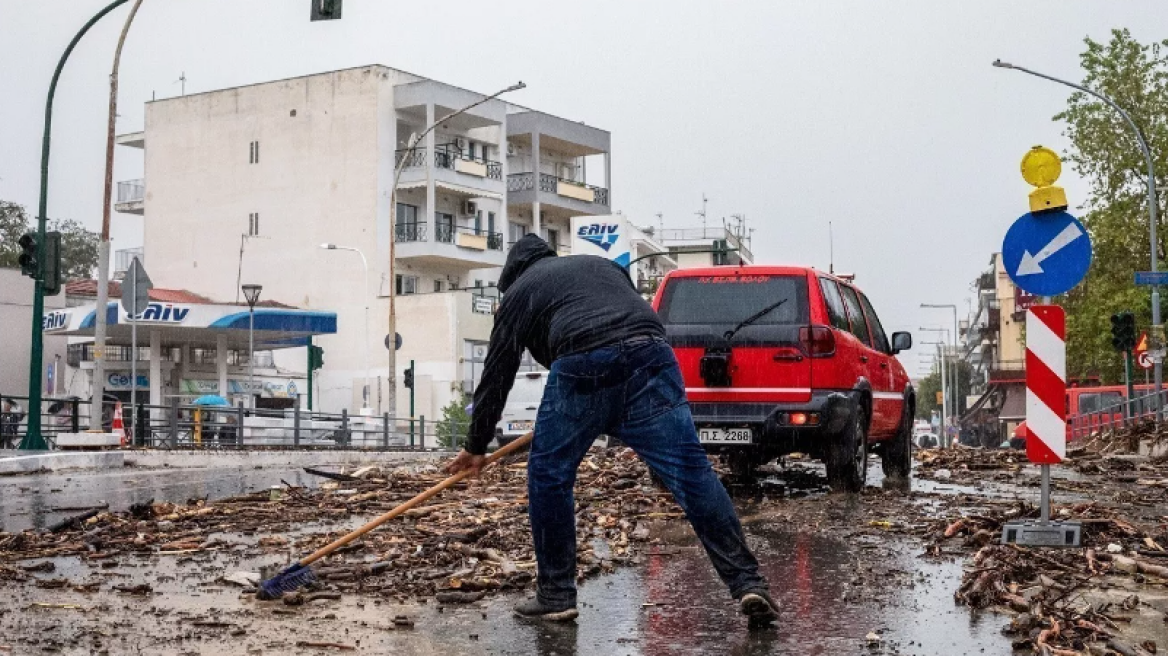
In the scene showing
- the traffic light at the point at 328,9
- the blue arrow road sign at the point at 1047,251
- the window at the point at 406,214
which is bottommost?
the blue arrow road sign at the point at 1047,251

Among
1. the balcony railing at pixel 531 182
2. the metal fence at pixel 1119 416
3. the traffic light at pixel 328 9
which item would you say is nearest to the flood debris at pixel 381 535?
the traffic light at pixel 328 9

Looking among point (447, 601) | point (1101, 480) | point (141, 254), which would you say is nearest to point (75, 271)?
point (141, 254)

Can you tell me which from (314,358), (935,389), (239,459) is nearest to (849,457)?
(239,459)

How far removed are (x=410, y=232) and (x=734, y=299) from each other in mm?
46490

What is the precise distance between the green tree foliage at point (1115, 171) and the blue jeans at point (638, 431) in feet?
123

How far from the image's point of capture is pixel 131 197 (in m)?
63.5

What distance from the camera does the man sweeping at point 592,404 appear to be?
18.7 feet

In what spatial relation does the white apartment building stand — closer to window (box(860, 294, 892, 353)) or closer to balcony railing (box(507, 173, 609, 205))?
balcony railing (box(507, 173, 609, 205))

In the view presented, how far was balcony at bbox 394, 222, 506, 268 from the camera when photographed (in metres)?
56.7

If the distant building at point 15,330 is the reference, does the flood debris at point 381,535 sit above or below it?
below

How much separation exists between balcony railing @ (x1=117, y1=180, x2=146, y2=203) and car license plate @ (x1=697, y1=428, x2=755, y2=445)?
5586 cm

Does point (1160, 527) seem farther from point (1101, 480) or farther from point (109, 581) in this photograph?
point (109, 581)

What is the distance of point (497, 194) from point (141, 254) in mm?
16789

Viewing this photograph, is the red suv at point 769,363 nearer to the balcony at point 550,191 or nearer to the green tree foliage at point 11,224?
the balcony at point 550,191
